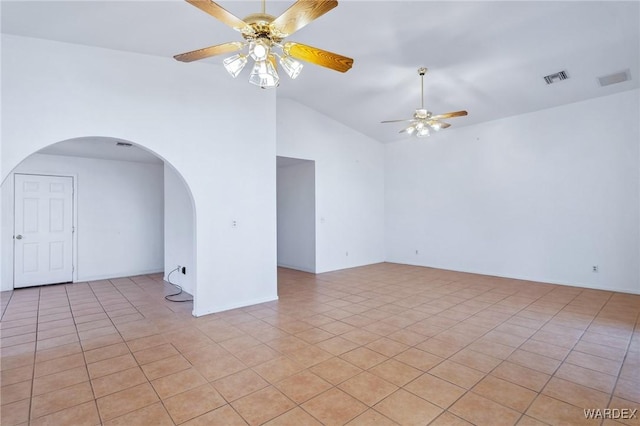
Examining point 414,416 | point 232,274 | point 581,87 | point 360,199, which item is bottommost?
point 414,416

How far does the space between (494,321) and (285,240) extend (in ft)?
17.1

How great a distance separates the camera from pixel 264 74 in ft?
8.34

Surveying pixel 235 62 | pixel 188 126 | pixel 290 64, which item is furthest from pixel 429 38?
pixel 188 126

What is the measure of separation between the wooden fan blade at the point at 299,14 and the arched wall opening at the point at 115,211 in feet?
12.1

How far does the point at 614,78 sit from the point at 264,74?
18.2 feet

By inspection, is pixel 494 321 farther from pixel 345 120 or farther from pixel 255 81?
pixel 345 120

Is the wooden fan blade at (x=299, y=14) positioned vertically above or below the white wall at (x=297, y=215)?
above

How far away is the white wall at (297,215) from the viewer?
23.4 ft

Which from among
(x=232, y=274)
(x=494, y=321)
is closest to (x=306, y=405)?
(x=232, y=274)

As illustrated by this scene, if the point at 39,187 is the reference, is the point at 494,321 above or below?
below

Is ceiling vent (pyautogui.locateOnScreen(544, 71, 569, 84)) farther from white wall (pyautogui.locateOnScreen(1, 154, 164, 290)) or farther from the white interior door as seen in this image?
the white interior door

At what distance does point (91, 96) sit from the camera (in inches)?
138

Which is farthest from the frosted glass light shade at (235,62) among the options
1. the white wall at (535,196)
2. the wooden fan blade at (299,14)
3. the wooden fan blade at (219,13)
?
the white wall at (535,196)

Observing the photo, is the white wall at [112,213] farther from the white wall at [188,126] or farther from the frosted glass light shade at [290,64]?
the frosted glass light shade at [290,64]
